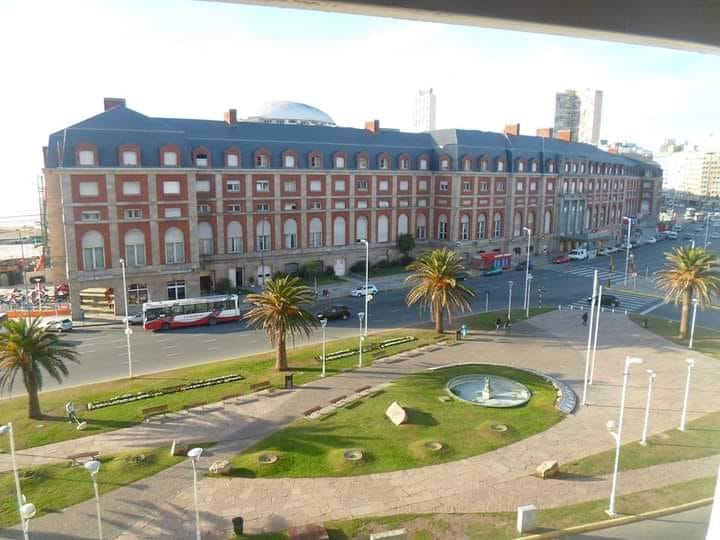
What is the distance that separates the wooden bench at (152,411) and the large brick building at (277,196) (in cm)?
2207

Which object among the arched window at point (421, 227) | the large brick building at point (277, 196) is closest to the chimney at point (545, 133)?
the large brick building at point (277, 196)

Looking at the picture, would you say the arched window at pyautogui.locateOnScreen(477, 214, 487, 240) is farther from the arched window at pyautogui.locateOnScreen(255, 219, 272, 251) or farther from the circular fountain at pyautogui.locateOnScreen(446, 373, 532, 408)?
the circular fountain at pyautogui.locateOnScreen(446, 373, 532, 408)

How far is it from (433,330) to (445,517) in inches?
838

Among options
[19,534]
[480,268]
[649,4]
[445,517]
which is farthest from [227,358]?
[480,268]

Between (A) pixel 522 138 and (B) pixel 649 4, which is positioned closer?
(B) pixel 649 4

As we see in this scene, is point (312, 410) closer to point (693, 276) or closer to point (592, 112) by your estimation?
point (693, 276)

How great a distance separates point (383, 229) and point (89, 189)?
3089 cm

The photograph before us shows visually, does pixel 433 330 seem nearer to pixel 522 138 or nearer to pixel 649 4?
pixel 649 4

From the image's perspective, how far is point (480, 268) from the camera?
60.7 m

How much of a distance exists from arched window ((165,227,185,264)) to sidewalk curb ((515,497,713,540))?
121 ft

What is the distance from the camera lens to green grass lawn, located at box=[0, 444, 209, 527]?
1572 cm

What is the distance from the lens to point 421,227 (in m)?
63.2

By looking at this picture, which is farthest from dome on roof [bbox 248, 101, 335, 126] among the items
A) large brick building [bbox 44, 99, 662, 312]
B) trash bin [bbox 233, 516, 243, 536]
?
trash bin [bbox 233, 516, 243, 536]

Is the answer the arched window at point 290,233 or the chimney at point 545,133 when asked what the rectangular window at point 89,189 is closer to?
the arched window at point 290,233
